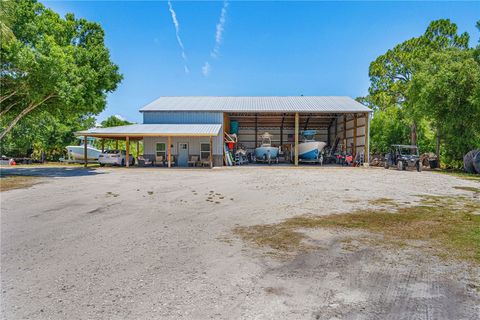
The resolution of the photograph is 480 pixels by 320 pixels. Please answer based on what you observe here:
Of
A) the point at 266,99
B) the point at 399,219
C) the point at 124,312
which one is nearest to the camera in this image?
the point at 124,312

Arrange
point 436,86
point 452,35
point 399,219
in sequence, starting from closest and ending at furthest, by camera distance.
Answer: point 399,219, point 436,86, point 452,35

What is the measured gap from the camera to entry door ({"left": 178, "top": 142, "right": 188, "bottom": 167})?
25.2 meters

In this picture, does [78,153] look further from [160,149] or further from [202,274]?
[202,274]

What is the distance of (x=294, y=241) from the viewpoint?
15.9 ft

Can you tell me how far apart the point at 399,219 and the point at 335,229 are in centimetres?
175

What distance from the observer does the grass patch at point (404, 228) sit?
4582 mm

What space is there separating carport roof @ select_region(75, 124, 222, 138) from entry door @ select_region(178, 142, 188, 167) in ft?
5.56

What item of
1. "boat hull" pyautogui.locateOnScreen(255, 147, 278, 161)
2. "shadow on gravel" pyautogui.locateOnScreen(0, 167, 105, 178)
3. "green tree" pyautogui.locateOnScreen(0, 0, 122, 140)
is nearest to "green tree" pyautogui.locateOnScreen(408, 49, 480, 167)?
"boat hull" pyautogui.locateOnScreen(255, 147, 278, 161)

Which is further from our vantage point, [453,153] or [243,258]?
[453,153]

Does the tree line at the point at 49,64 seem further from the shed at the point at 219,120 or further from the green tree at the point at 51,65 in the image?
the shed at the point at 219,120

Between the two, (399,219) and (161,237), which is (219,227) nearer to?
(161,237)

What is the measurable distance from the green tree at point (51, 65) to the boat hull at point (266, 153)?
12.9 metres

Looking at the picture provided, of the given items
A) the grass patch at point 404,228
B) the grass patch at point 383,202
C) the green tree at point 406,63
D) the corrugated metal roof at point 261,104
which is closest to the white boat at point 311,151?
the corrugated metal roof at point 261,104

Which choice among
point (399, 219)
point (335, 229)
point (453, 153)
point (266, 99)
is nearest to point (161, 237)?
point (335, 229)
